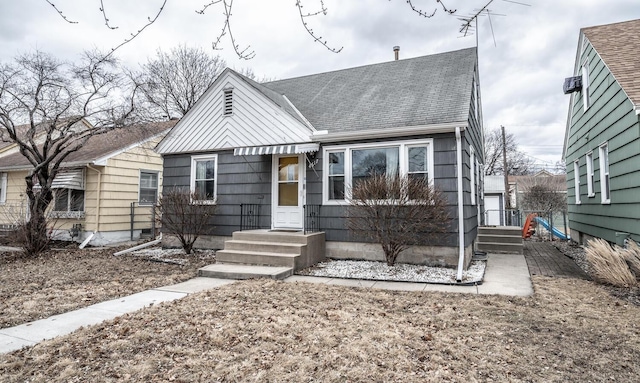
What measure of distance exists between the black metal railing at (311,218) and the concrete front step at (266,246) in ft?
3.41

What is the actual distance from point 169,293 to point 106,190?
808 cm

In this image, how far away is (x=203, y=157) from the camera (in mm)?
9812

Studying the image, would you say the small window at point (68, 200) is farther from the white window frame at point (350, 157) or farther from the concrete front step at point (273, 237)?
the white window frame at point (350, 157)

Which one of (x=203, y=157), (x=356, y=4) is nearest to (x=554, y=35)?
(x=356, y=4)

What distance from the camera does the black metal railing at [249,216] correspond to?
9.06 meters

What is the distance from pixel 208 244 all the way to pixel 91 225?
5.03 metres

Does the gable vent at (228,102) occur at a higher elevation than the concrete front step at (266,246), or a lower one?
higher

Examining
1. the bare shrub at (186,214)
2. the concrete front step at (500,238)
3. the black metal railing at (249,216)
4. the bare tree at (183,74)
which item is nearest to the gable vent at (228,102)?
the bare shrub at (186,214)

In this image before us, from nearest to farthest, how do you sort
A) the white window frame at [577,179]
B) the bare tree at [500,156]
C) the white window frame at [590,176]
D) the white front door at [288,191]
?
the white front door at [288,191]
the white window frame at [590,176]
the white window frame at [577,179]
the bare tree at [500,156]

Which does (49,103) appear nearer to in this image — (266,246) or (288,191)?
(288,191)

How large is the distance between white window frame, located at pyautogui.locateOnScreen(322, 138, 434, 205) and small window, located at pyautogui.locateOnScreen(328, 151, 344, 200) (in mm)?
80

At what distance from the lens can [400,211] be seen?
6.86 m

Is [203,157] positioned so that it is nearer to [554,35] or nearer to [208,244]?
[208,244]

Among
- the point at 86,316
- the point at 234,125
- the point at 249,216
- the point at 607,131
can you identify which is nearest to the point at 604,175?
the point at 607,131
